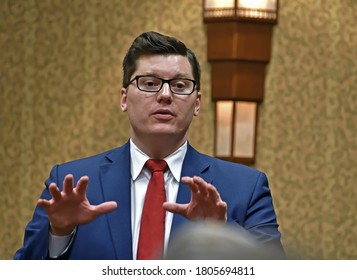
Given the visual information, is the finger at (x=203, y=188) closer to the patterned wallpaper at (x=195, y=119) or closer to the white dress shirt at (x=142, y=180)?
the white dress shirt at (x=142, y=180)

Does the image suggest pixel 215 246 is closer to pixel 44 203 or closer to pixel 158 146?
pixel 44 203

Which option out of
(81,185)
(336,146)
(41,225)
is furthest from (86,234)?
(336,146)

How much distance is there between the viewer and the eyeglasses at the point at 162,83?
6.02 ft

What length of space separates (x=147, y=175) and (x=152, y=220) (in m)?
0.19

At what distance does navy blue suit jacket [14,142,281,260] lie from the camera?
157cm

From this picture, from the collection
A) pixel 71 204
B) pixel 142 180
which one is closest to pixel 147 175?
pixel 142 180

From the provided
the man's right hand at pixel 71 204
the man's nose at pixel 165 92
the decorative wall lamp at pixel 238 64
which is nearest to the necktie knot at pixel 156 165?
the man's nose at pixel 165 92

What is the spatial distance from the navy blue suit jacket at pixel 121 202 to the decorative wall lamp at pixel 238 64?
1911mm

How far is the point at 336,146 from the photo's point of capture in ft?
12.6

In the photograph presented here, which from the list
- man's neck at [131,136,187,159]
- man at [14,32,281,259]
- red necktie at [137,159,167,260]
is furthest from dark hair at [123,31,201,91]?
red necktie at [137,159,167,260]

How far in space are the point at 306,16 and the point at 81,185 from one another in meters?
2.76

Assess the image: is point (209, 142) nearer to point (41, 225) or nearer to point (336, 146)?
point (336, 146)

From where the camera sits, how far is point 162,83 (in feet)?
6.01

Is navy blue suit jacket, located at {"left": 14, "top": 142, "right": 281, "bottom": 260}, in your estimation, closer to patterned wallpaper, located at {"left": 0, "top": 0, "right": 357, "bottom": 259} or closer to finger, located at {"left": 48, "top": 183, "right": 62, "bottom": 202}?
finger, located at {"left": 48, "top": 183, "right": 62, "bottom": 202}
